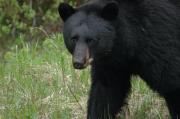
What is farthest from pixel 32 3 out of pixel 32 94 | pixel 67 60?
pixel 32 94

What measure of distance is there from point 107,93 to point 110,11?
966 mm

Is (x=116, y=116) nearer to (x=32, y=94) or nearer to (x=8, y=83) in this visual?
(x=32, y=94)

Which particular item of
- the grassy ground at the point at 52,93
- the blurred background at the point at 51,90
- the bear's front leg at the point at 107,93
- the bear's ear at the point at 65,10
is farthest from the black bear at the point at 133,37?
the grassy ground at the point at 52,93

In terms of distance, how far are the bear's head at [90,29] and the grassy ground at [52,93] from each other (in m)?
1.05

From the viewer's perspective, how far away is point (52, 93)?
8180mm

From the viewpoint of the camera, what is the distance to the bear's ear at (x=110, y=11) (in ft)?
21.3

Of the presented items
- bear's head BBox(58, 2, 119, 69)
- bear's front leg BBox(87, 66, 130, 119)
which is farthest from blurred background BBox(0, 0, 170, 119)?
bear's head BBox(58, 2, 119, 69)

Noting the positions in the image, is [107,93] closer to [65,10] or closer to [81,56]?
[81,56]

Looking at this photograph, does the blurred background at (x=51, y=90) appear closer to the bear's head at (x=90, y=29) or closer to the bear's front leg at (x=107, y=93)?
the bear's front leg at (x=107, y=93)

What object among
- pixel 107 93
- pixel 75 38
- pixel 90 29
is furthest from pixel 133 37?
pixel 107 93

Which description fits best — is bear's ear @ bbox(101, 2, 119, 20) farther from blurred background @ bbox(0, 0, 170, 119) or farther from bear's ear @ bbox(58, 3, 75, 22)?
blurred background @ bbox(0, 0, 170, 119)

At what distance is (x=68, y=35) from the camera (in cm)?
650

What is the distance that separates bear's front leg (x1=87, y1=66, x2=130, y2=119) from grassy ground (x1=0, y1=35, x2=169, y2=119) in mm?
193

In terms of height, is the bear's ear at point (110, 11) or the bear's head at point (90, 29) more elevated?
the bear's ear at point (110, 11)
